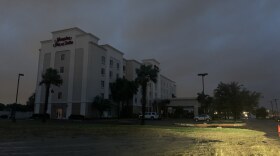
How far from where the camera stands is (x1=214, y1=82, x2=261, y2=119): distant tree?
210 feet

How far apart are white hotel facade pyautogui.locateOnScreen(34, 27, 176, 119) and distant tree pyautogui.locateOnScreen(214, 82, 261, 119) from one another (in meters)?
28.2

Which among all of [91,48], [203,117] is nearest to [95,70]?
[91,48]

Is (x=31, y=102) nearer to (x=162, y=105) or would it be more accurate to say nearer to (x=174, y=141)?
(x=162, y=105)

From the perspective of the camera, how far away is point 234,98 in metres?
63.8

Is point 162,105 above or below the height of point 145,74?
below

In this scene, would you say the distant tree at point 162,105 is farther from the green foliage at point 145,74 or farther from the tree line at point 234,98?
the green foliage at point 145,74

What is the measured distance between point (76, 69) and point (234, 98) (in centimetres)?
3758

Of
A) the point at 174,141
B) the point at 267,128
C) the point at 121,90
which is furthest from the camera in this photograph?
the point at 121,90

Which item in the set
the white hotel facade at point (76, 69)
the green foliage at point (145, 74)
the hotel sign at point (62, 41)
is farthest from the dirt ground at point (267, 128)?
the hotel sign at point (62, 41)

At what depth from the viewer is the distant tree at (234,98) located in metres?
63.9

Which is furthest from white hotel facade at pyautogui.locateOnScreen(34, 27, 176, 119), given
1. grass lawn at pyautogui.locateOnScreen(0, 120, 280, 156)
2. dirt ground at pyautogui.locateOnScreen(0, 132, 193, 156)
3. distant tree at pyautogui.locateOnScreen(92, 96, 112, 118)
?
dirt ground at pyautogui.locateOnScreen(0, 132, 193, 156)

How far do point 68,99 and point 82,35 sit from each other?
624 inches

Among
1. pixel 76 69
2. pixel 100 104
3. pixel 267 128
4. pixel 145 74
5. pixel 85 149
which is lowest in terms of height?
pixel 85 149

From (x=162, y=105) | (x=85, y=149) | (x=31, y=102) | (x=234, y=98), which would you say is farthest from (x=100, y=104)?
(x=31, y=102)
